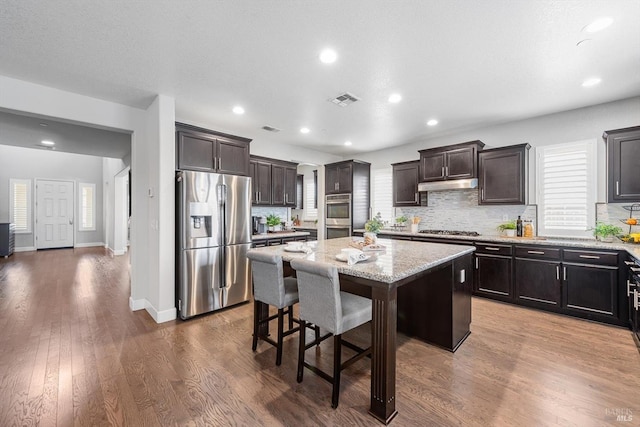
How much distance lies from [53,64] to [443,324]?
4.41 metres

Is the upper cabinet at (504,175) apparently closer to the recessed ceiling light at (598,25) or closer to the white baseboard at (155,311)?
the recessed ceiling light at (598,25)

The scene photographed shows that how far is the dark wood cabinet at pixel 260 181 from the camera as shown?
4.89m

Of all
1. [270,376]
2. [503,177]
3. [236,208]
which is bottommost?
[270,376]

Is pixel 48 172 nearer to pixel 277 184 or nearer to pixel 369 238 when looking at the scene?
pixel 277 184

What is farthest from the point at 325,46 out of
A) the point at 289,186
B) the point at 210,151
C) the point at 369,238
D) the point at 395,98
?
the point at 289,186

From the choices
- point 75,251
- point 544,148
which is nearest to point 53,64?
point 544,148

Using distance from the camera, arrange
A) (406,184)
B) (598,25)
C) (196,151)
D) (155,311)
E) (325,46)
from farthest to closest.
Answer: (406,184)
(196,151)
(155,311)
(325,46)
(598,25)

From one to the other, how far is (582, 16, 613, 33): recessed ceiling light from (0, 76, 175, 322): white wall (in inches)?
160

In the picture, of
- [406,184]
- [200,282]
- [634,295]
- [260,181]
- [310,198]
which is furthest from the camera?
[310,198]

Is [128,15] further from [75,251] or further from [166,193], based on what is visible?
[75,251]

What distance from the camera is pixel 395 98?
3.40 meters

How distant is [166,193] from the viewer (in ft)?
10.8

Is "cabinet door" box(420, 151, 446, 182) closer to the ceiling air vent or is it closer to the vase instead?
the ceiling air vent

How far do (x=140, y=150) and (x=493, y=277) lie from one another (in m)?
5.23
